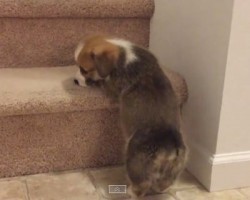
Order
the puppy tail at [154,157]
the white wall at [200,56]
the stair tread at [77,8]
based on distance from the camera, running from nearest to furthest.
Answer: the puppy tail at [154,157], the white wall at [200,56], the stair tread at [77,8]

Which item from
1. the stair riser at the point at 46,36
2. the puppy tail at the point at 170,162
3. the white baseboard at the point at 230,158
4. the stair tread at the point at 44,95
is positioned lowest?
the white baseboard at the point at 230,158

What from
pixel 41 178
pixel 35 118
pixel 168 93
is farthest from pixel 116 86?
pixel 41 178

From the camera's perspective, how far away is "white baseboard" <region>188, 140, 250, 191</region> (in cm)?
128

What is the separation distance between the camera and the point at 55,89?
49.0 inches

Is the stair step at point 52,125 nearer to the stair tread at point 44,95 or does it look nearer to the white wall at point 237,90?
the stair tread at point 44,95

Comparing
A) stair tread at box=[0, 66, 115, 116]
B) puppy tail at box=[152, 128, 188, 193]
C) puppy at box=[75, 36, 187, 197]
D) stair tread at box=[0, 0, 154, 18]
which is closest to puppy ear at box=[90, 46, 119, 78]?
puppy at box=[75, 36, 187, 197]

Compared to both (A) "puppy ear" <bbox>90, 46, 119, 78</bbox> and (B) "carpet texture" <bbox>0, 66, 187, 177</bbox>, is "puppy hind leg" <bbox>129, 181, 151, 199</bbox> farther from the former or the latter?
(A) "puppy ear" <bbox>90, 46, 119, 78</bbox>

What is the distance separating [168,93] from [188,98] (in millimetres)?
270

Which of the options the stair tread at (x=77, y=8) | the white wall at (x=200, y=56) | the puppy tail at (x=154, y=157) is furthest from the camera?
the stair tread at (x=77, y=8)

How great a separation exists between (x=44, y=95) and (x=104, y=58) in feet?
0.76

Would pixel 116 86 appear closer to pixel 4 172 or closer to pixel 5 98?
pixel 5 98

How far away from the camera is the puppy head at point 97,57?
1125 mm

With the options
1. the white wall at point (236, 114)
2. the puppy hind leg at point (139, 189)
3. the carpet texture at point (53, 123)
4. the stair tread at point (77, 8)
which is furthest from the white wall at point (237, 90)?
the stair tread at point (77, 8)

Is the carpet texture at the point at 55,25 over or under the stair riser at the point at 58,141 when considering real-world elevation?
over
